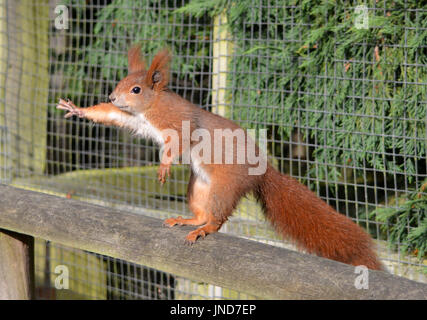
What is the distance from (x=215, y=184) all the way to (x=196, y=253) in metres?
0.28

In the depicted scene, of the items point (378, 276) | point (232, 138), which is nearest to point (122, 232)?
point (232, 138)

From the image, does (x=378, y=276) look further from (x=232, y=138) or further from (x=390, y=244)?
(x=390, y=244)

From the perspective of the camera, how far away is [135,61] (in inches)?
84.0

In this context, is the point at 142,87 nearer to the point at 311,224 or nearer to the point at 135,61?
the point at 135,61

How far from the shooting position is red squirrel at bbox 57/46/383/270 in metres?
1.85

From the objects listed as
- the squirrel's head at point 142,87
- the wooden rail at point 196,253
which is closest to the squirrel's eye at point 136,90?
the squirrel's head at point 142,87

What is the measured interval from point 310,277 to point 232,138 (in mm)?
668

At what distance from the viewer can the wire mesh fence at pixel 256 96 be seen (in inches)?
100

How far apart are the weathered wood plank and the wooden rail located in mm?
149

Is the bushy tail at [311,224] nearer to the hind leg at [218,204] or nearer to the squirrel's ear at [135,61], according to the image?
the hind leg at [218,204]

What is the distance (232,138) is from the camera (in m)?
1.96

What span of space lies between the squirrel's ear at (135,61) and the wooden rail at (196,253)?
20.3 inches

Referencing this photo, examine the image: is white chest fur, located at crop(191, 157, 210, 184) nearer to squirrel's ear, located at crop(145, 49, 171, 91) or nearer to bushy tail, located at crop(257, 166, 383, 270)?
bushy tail, located at crop(257, 166, 383, 270)

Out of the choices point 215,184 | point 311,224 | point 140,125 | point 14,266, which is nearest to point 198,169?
point 215,184
